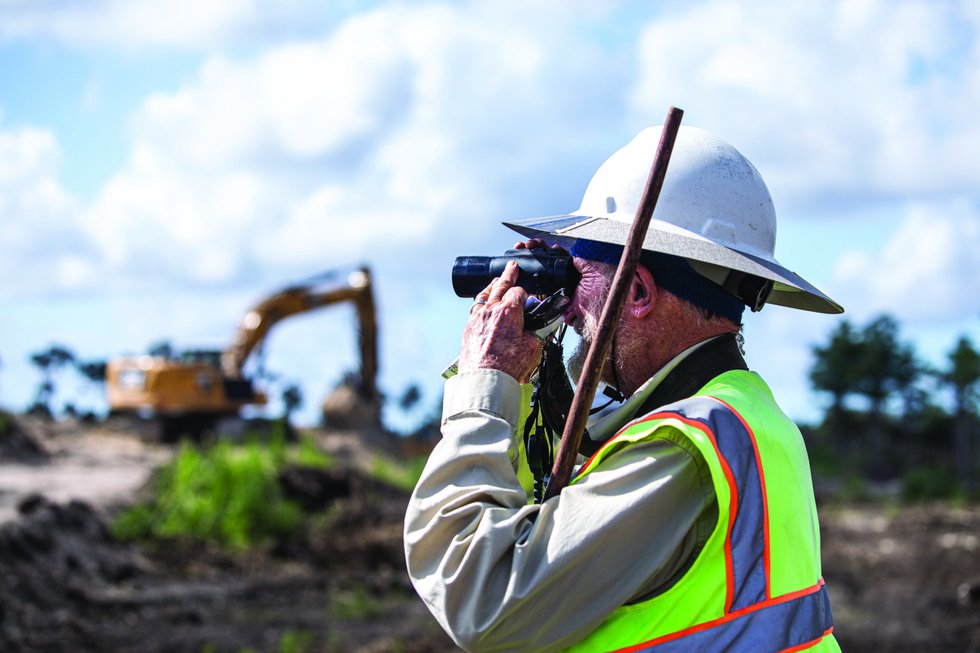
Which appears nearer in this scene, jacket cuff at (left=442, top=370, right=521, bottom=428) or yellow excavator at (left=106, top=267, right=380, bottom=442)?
jacket cuff at (left=442, top=370, right=521, bottom=428)

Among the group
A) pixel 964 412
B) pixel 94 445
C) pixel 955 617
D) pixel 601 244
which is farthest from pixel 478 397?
pixel 964 412

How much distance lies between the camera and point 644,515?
1.87m

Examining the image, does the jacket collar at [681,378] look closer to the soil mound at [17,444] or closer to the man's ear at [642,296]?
the man's ear at [642,296]

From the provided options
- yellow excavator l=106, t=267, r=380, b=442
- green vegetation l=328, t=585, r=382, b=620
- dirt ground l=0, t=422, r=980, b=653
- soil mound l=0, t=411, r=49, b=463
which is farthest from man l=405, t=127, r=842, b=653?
yellow excavator l=106, t=267, r=380, b=442

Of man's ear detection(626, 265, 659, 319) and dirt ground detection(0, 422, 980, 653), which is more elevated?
man's ear detection(626, 265, 659, 319)

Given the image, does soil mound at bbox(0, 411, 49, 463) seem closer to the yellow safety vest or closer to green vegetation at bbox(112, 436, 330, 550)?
green vegetation at bbox(112, 436, 330, 550)

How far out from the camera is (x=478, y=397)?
6.75 feet

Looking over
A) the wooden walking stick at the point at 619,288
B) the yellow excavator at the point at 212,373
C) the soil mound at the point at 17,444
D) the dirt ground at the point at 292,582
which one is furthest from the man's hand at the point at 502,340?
the yellow excavator at the point at 212,373

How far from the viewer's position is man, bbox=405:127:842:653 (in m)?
1.85

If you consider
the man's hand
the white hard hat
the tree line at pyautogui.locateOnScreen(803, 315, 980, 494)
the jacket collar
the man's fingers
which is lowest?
the tree line at pyautogui.locateOnScreen(803, 315, 980, 494)

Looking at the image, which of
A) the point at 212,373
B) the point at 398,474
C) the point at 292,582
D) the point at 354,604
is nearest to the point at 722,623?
the point at 354,604

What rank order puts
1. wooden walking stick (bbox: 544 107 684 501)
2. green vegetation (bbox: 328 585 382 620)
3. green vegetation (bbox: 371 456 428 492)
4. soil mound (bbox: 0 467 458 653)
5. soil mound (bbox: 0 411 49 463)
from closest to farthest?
wooden walking stick (bbox: 544 107 684 501), soil mound (bbox: 0 467 458 653), green vegetation (bbox: 328 585 382 620), green vegetation (bbox: 371 456 428 492), soil mound (bbox: 0 411 49 463)

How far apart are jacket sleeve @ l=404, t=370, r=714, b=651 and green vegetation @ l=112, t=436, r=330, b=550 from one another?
42.3 ft

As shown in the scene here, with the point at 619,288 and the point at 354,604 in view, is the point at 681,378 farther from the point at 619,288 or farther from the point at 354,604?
the point at 354,604
